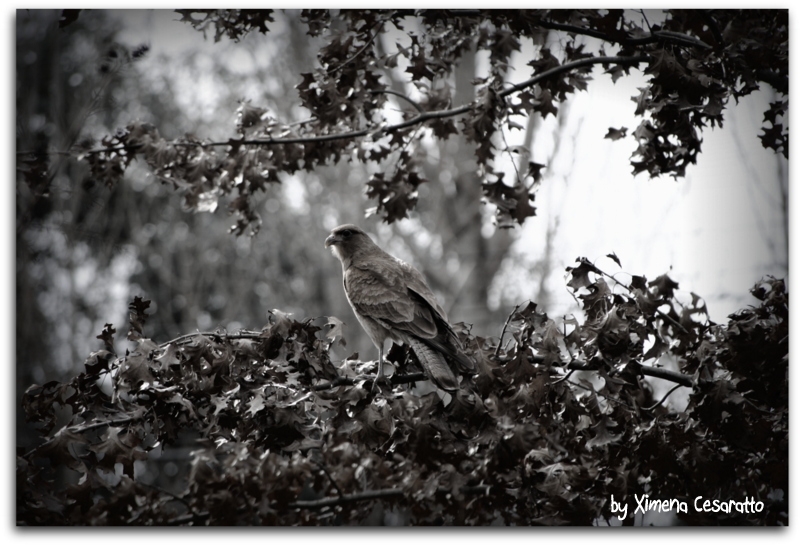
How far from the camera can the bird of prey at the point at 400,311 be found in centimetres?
257

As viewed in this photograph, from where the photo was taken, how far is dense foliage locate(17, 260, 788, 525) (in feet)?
7.67

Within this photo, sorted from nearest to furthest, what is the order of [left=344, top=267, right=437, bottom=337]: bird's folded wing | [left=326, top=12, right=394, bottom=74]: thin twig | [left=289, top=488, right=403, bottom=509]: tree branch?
[left=344, top=267, right=437, bottom=337]: bird's folded wing < [left=289, top=488, right=403, bottom=509]: tree branch < [left=326, top=12, right=394, bottom=74]: thin twig

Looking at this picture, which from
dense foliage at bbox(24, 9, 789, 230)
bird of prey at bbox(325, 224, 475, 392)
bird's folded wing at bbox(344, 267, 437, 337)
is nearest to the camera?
bird of prey at bbox(325, 224, 475, 392)

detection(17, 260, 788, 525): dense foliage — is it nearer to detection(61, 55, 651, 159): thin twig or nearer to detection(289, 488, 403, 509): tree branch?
detection(289, 488, 403, 509): tree branch

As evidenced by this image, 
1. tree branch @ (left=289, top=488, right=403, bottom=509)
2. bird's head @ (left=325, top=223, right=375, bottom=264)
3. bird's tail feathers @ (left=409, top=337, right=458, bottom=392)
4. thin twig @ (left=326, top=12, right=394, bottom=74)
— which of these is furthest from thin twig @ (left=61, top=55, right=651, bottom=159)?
tree branch @ (left=289, top=488, right=403, bottom=509)

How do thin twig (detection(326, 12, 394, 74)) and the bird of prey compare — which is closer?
the bird of prey

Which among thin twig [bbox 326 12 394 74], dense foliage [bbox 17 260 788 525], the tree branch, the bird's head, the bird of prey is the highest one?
thin twig [bbox 326 12 394 74]

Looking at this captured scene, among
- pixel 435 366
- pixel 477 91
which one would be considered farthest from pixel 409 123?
pixel 435 366

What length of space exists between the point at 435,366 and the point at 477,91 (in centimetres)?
146

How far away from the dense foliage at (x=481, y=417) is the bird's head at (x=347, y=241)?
1.10 m

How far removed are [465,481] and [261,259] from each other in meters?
8.00

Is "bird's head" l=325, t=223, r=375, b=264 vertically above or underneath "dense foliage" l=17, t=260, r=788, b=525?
above

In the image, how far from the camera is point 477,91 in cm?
341

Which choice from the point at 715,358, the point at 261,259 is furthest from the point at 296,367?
the point at 261,259
